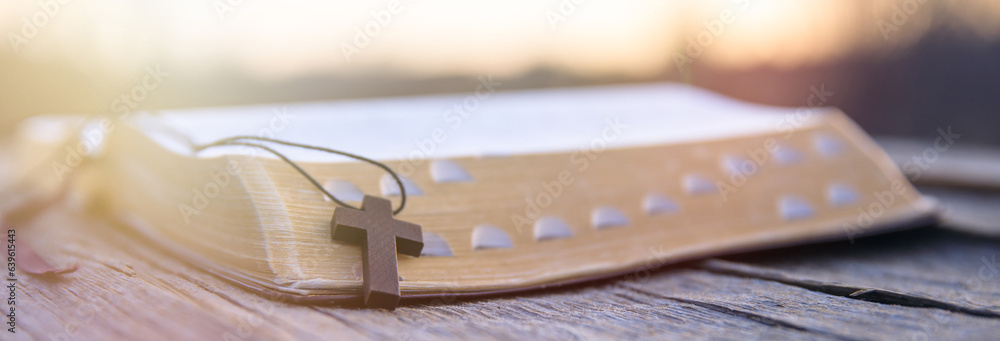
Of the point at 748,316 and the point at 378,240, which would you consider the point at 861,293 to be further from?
the point at 378,240

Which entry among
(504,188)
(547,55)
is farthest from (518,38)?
(504,188)

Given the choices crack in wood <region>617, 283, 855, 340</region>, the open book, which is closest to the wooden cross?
the open book

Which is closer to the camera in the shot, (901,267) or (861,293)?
(861,293)

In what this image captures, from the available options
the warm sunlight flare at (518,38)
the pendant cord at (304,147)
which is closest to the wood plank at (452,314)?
the pendant cord at (304,147)

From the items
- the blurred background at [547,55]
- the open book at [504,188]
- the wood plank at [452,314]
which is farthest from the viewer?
the blurred background at [547,55]

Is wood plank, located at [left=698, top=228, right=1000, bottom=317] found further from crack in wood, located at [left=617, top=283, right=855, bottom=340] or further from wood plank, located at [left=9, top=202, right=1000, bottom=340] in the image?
crack in wood, located at [left=617, top=283, right=855, bottom=340]

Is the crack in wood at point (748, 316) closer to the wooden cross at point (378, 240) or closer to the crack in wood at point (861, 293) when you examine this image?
the crack in wood at point (861, 293)
